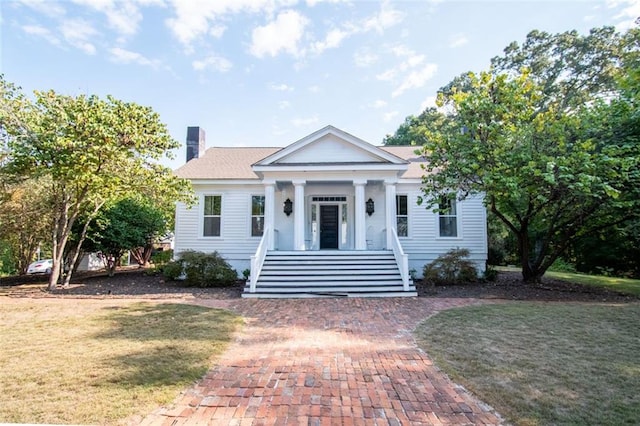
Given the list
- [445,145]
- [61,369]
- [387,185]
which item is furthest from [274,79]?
[61,369]

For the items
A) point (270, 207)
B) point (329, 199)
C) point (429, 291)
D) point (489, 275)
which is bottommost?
point (429, 291)

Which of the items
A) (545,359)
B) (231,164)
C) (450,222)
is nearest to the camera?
(545,359)

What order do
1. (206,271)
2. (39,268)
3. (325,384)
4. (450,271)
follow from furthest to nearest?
(39,268), (450,271), (206,271), (325,384)

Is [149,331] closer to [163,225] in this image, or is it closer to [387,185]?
[387,185]

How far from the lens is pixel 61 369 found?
4.27m

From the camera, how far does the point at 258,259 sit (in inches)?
426

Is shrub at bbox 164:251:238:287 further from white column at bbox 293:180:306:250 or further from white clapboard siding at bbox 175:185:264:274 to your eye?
white column at bbox 293:180:306:250

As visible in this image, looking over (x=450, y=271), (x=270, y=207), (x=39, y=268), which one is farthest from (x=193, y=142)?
(x=450, y=271)

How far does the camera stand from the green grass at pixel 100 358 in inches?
132

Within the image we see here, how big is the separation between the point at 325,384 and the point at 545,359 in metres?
3.23

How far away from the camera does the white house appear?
41.5 ft

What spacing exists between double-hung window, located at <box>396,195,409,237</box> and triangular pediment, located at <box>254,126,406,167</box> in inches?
105

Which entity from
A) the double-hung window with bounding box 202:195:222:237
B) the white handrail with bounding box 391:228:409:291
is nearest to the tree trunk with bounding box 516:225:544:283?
the white handrail with bounding box 391:228:409:291

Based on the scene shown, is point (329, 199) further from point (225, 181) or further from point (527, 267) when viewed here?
point (527, 267)
